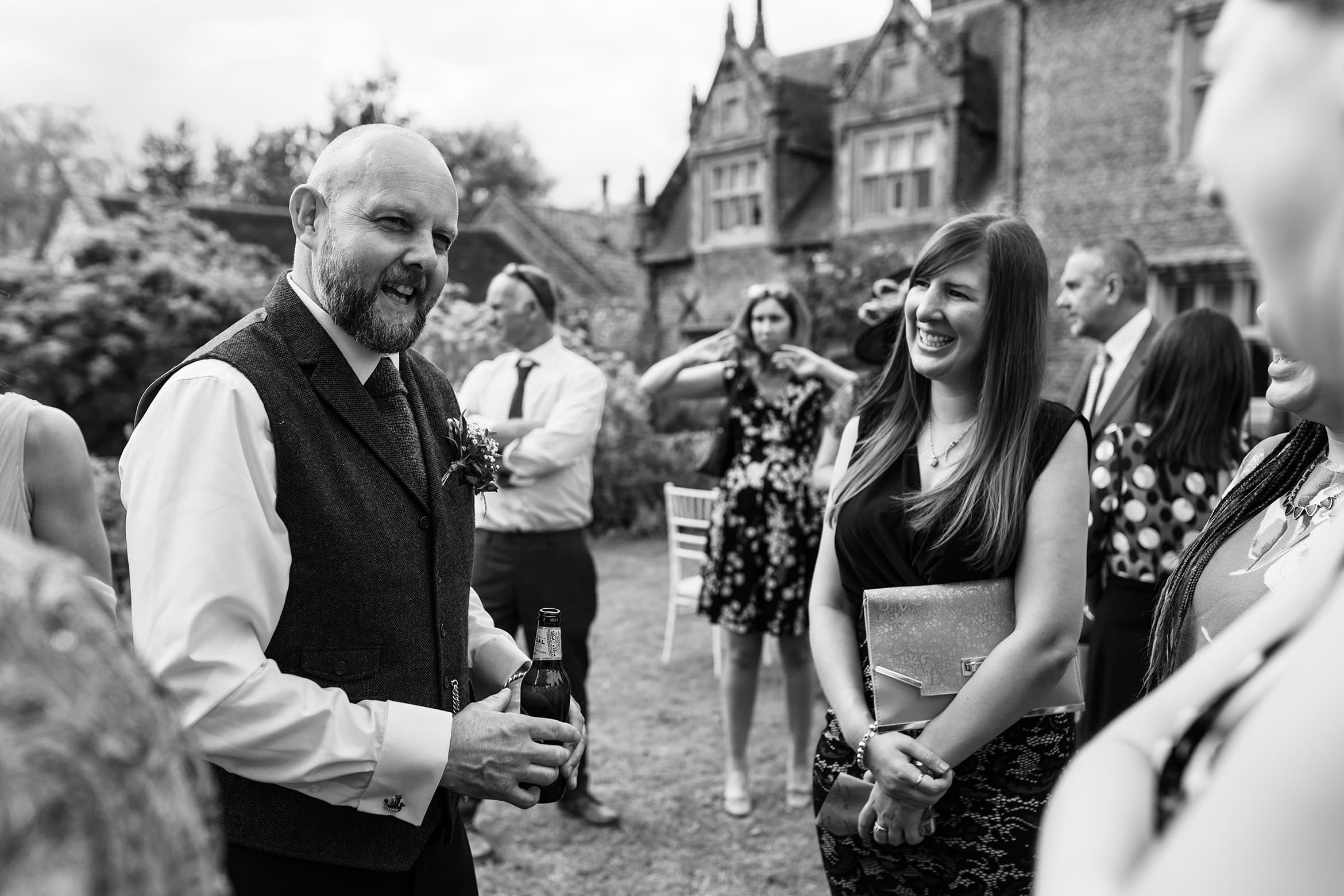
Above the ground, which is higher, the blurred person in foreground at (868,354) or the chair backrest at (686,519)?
the blurred person in foreground at (868,354)

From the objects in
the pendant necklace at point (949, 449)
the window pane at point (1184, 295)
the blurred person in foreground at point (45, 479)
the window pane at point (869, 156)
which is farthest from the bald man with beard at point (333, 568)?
the window pane at point (869, 156)

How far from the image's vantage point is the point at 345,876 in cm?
193

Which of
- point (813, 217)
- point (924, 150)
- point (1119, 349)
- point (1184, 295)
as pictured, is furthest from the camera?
point (813, 217)

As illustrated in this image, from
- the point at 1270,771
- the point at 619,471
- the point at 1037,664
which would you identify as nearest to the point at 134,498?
the point at 1270,771

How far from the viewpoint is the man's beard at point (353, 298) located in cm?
206

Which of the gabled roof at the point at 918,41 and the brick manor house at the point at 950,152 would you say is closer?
the brick manor house at the point at 950,152

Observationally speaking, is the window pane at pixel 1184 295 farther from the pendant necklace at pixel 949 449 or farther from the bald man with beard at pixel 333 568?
the bald man with beard at pixel 333 568

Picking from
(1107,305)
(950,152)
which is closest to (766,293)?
(1107,305)

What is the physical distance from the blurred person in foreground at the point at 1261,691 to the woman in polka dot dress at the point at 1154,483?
3248 millimetres

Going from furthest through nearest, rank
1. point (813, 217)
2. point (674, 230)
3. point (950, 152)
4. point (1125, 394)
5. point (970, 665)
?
point (674, 230) → point (813, 217) → point (950, 152) → point (1125, 394) → point (970, 665)

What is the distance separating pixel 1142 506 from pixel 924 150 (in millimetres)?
13580

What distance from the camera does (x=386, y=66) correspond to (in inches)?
1423

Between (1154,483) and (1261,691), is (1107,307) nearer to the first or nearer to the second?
(1154,483)

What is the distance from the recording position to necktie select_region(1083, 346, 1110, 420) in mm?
4688
